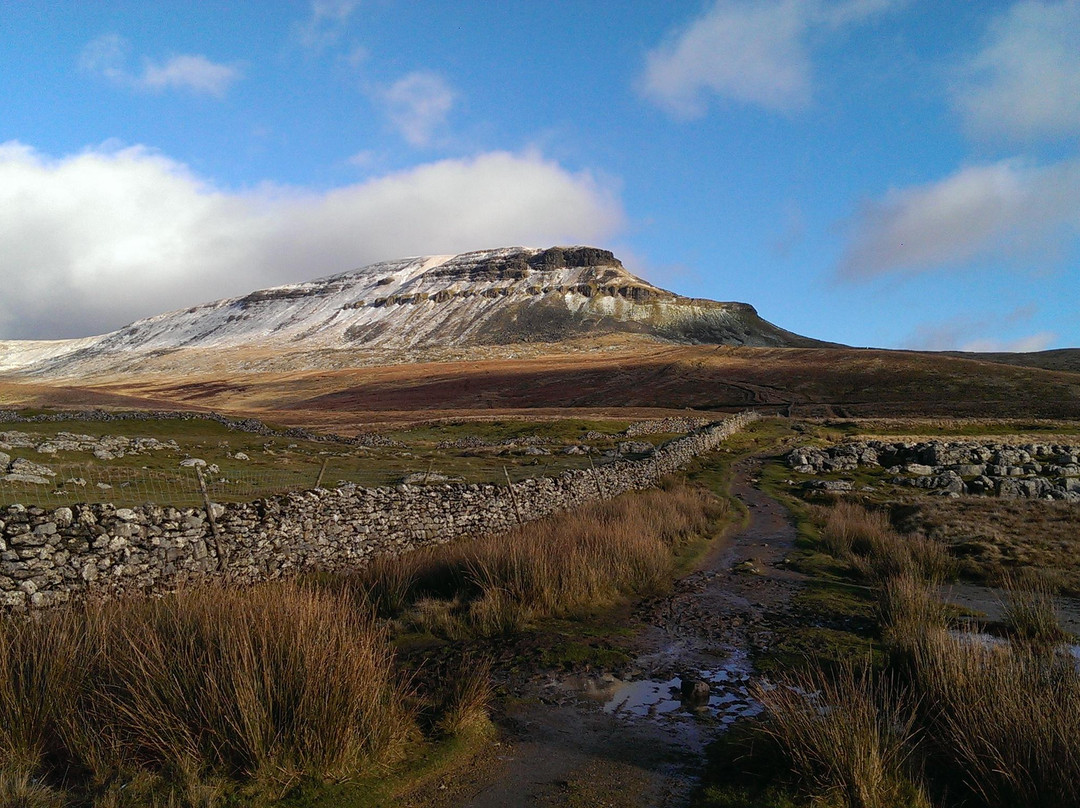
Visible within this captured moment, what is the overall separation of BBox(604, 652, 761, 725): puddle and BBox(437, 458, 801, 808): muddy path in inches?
0.5

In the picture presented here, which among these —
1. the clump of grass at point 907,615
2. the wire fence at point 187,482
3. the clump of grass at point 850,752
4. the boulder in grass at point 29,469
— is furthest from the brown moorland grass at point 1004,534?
the boulder in grass at point 29,469

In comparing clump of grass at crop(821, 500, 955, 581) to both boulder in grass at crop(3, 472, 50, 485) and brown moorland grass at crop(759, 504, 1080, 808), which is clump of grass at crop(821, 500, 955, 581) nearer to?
brown moorland grass at crop(759, 504, 1080, 808)

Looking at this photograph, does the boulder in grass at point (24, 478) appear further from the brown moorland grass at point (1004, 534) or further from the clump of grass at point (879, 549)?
the brown moorland grass at point (1004, 534)

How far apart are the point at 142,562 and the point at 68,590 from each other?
1189mm

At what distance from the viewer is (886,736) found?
5117 millimetres

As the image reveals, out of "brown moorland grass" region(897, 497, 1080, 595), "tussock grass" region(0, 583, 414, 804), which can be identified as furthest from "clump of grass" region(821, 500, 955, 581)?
"tussock grass" region(0, 583, 414, 804)

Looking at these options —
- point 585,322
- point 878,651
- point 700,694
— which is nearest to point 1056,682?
point 878,651

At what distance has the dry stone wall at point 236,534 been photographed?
902 cm

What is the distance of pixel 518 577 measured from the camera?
10.5 metres

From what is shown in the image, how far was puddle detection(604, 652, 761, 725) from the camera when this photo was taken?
6.98 metres

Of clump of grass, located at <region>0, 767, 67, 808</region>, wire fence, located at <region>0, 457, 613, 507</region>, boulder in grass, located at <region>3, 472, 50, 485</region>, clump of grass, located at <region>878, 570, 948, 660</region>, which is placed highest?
boulder in grass, located at <region>3, 472, 50, 485</region>

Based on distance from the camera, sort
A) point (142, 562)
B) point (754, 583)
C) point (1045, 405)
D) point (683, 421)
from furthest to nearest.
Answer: point (1045, 405) < point (683, 421) < point (754, 583) < point (142, 562)

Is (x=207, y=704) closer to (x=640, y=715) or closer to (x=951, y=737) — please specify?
(x=640, y=715)

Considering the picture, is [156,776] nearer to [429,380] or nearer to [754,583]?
[754,583]
